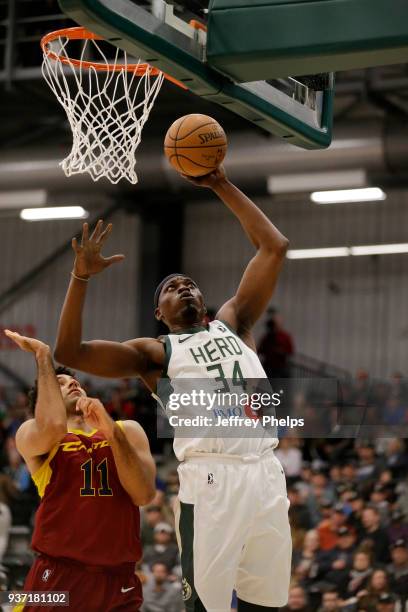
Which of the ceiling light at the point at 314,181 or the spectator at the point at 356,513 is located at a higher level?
the ceiling light at the point at 314,181

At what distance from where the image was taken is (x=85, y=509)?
497 cm

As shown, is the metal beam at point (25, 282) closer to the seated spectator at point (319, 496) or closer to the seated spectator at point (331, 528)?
the seated spectator at point (319, 496)

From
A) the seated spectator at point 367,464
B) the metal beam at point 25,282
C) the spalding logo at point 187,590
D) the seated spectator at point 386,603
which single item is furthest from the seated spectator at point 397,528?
the metal beam at point 25,282

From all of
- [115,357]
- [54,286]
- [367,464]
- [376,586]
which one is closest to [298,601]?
[376,586]

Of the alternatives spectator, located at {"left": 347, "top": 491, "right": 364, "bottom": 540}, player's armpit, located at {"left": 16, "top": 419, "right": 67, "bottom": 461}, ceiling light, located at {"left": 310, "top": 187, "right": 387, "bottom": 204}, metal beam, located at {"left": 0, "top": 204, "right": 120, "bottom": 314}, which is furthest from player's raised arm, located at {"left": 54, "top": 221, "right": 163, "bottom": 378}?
metal beam, located at {"left": 0, "top": 204, "right": 120, "bottom": 314}

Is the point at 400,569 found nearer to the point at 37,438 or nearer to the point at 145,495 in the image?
the point at 145,495

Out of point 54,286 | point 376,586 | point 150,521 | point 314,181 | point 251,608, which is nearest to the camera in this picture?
point 251,608

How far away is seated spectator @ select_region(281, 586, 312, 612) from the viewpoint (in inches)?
340

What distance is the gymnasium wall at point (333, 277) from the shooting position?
55.5ft

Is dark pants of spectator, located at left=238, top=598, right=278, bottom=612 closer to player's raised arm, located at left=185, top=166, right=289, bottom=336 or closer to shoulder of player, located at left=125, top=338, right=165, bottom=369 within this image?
shoulder of player, located at left=125, top=338, right=165, bottom=369

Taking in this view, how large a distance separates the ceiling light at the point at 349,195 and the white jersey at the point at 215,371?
437 inches

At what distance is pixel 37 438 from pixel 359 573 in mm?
4805

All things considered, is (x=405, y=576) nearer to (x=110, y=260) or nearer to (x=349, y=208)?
(x=110, y=260)

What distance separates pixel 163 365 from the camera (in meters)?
4.76
